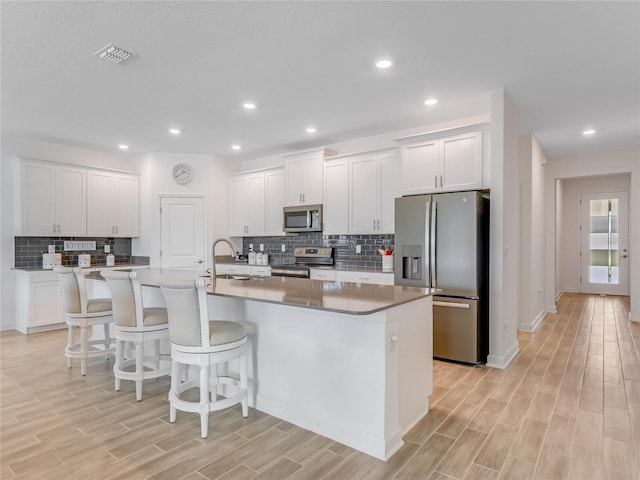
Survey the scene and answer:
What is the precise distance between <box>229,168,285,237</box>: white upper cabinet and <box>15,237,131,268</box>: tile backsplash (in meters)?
1.83

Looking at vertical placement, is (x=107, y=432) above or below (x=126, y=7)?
below

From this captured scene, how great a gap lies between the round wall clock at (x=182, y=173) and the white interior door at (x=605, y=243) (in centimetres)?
854

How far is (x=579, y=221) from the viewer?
8.71 meters

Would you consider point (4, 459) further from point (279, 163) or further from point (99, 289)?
point (279, 163)

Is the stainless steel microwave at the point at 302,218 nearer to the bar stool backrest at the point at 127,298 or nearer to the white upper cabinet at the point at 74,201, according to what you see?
the white upper cabinet at the point at 74,201

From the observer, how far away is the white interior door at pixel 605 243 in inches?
322

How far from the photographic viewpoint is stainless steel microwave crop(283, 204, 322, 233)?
546 cm

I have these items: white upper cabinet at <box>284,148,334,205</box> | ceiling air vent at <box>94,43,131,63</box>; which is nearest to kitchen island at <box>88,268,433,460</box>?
ceiling air vent at <box>94,43,131,63</box>

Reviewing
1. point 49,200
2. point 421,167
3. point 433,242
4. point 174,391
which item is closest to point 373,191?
point 421,167

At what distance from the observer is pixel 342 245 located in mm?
5586

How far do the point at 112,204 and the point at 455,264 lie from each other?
5.26 metres

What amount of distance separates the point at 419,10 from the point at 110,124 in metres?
3.94

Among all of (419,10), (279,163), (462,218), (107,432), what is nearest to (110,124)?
(279,163)

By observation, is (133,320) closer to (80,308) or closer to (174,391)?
(174,391)
